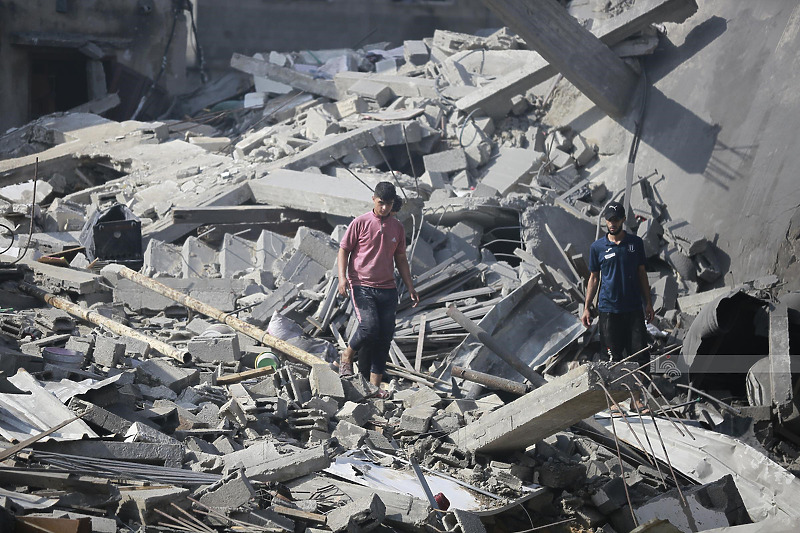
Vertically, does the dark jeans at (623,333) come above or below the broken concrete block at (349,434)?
above

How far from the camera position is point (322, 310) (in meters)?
9.08

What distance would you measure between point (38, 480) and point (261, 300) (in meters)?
4.93

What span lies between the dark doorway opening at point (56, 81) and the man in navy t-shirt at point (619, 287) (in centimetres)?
1561

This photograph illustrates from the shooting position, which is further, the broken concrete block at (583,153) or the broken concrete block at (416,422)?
the broken concrete block at (583,153)

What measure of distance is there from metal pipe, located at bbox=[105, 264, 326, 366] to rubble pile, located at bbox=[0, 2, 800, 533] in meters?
0.04

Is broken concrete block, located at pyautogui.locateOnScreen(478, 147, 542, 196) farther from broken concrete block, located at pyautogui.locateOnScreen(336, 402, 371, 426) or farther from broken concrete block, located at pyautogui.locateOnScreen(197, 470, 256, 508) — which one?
broken concrete block, located at pyautogui.locateOnScreen(197, 470, 256, 508)

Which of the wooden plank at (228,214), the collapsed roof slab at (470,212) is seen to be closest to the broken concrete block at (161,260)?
the wooden plank at (228,214)

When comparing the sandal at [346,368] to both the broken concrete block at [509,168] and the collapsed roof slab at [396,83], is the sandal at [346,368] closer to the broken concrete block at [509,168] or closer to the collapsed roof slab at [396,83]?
the broken concrete block at [509,168]

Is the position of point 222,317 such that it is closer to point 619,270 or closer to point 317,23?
point 619,270

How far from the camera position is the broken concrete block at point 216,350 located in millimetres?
7734

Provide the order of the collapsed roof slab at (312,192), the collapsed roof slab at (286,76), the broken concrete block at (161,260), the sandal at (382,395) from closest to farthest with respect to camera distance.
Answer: the sandal at (382,395) → the broken concrete block at (161,260) → the collapsed roof slab at (312,192) → the collapsed roof slab at (286,76)

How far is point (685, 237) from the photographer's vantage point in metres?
10.6

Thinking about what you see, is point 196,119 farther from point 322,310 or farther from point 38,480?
point 38,480

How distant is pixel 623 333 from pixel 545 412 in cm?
270
